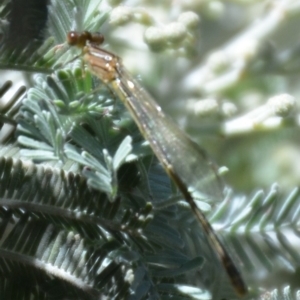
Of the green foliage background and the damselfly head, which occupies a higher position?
the damselfly head

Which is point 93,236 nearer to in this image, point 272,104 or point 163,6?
point 272,104

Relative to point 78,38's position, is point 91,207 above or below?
below

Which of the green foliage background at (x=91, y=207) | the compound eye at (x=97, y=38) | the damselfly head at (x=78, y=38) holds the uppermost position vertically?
the compound eye at (x=97, y=38)

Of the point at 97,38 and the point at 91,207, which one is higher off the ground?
the point at 97,38

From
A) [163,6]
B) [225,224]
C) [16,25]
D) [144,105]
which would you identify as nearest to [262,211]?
[225,224]

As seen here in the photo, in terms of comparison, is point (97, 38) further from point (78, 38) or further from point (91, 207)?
point (91, 207)

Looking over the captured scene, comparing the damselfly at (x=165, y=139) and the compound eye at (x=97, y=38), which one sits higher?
the compound eye at (x=97, y=38)

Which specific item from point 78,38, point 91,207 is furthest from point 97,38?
point 91,207

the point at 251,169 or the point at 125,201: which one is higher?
the point at 251,169
